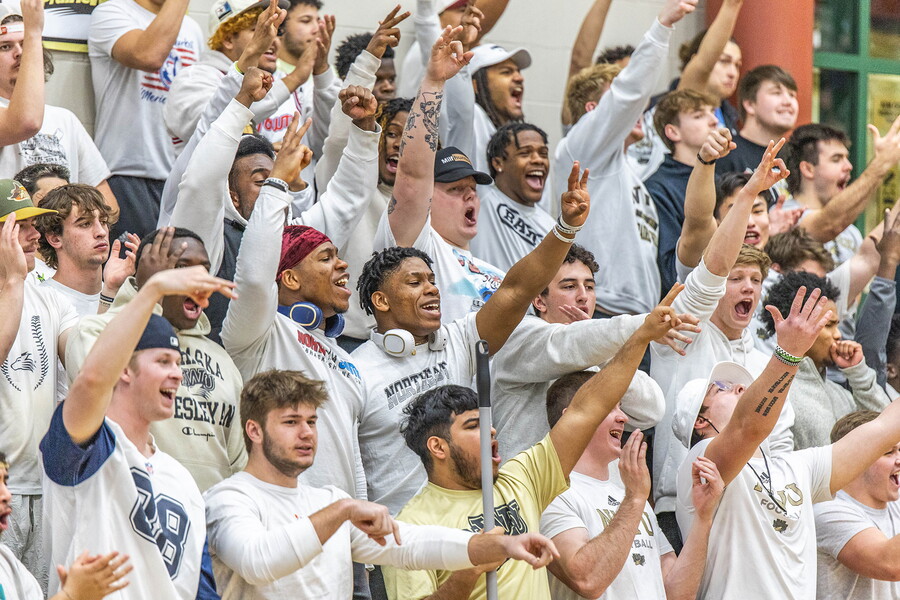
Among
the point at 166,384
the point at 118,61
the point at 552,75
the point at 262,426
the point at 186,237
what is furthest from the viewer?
the point at 552,75

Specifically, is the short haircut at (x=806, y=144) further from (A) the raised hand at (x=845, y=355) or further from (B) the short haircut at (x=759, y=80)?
(A) the raised hand at (x=845, y=355)

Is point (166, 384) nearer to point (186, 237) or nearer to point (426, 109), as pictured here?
point (186, 237)

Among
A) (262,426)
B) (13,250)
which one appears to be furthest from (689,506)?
(13,250)

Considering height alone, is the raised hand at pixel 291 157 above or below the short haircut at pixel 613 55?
above

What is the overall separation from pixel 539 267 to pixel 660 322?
0.65m

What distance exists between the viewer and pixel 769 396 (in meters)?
5.23

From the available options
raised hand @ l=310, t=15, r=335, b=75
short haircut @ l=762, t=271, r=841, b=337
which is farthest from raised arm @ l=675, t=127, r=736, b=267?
raised hand @ l=310, t=15, r=335, b=75

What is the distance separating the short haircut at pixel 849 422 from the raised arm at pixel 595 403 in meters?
1.35

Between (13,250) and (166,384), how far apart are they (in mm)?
872

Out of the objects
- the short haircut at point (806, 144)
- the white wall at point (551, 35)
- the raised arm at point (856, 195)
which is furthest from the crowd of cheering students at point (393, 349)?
the white wall at point (551, 35)

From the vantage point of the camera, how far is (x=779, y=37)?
9.61 metres

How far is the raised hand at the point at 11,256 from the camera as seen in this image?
4.71 metres

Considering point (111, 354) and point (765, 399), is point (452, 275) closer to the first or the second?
point (765, 399)

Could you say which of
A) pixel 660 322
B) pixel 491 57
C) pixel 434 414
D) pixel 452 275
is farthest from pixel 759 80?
pixel 434 414
